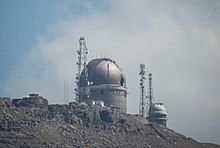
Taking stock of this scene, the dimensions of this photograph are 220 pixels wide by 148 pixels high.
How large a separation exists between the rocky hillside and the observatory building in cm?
830

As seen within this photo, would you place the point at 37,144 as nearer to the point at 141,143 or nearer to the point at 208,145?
the point at 141,143

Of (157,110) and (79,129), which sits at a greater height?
(157,110)

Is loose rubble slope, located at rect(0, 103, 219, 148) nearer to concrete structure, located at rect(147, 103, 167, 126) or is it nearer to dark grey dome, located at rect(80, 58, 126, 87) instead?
concrete structure, located at rect(147, 103, 167, 126)

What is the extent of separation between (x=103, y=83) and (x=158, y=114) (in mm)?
17524

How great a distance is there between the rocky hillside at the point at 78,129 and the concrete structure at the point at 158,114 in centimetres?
896

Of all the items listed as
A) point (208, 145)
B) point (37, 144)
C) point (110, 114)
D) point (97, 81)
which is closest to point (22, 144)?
point (37, 144)

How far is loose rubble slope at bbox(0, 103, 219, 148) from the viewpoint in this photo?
117 metres

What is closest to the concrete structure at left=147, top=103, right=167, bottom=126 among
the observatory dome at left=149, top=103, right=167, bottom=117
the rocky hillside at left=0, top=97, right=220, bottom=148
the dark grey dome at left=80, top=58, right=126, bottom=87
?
the observatory dome at left=149, top=103, right=167, bottom=117

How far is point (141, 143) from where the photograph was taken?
12875cm

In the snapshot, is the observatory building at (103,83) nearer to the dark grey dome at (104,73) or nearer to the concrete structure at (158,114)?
the dark grey dome at (104,73)

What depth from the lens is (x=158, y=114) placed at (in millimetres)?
151625

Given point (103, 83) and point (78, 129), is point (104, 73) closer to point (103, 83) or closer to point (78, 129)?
point (103, 83)

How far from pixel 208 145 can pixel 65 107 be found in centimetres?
3626

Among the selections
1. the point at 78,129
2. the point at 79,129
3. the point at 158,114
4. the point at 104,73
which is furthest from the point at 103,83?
the point at 78,129
